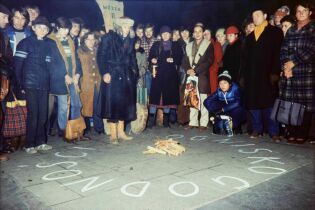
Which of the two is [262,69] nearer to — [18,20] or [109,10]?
[109,10]

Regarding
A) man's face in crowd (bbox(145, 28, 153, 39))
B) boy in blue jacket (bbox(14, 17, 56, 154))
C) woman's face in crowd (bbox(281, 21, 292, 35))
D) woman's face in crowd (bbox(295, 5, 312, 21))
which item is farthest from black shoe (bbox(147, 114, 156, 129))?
woman's face in crowd (bbox(295, 5, 312, 21))

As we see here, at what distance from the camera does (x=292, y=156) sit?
4887mm

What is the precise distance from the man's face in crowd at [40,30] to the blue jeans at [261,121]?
4.00 meters

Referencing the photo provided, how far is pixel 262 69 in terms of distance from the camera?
6.09 meters

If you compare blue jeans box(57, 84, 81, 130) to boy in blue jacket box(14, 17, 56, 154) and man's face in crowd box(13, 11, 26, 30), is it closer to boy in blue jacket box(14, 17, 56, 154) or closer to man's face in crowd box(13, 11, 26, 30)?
boy in blue jacket box(14, 17, 56, 154)

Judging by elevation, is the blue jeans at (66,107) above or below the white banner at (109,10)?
below

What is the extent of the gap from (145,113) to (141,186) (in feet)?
10.8

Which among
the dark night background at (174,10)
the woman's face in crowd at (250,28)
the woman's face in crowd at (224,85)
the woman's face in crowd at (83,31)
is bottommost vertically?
the woman's face in crowd at (224,85)

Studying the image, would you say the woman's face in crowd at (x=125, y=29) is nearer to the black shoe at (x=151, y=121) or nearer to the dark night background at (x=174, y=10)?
the black shoe at (x=151, y=121)

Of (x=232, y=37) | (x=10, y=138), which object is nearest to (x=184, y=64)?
(x=232, y=37)

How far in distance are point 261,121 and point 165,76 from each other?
2.26 metres

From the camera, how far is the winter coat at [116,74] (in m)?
5.71

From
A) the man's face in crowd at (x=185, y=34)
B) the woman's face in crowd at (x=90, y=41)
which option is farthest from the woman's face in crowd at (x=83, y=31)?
the man's face in crowd at (x=185, y=34)

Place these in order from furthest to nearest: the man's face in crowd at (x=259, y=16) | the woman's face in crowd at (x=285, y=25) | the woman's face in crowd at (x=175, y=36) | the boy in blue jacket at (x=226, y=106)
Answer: the woman's face in crowd at (x=175, y=36)
the boy in blue jacket at (x=226, y=106)
the woman's face in crowd at (x=285, y=25)
the man's face in crowd at (x=259, y=16)
